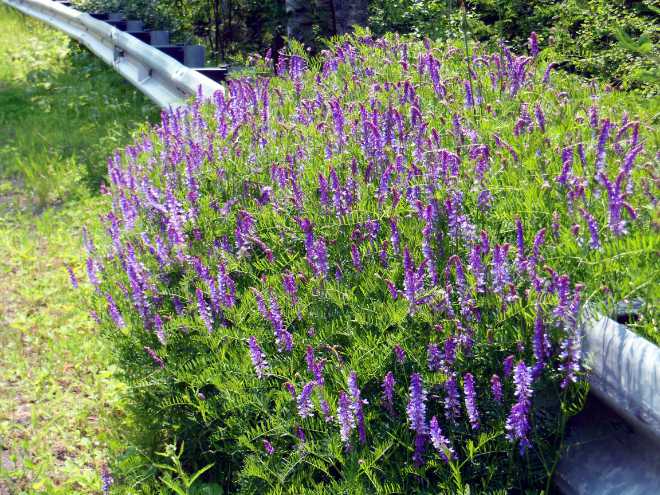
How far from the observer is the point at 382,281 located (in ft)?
9.81

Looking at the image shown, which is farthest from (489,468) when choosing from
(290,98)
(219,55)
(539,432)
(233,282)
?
(219,55)

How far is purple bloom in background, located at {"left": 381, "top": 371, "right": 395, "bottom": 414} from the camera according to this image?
2623 millimetres

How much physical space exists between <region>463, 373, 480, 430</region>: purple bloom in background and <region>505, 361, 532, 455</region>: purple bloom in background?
104 mm

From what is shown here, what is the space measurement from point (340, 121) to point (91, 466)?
2.18m

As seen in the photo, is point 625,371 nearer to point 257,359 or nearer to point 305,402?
point 305,402

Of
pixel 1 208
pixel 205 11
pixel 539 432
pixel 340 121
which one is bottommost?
pixel 1 208

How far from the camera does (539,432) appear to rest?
103 inches

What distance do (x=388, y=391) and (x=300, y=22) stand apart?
20.4 feet

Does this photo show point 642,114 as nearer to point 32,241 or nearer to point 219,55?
point 32,241

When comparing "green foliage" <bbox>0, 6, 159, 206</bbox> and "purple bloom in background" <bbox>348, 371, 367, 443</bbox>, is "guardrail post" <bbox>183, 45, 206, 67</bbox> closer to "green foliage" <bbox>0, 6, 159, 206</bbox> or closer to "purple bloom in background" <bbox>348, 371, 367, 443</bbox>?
"green foliage" <bbox>0, 6, 159, 206</bbox>

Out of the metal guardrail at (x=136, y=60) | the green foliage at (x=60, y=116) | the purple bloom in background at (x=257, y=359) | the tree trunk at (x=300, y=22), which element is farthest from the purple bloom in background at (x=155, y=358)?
the tree trunk at (x=300, y=22)

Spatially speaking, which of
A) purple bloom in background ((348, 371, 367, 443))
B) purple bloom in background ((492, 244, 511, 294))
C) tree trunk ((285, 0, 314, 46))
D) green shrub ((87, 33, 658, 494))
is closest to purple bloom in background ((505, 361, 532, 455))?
green shrub ((87, 33, 658, 494))

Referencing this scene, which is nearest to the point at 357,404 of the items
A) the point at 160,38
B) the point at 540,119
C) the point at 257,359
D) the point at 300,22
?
the point at 257,359

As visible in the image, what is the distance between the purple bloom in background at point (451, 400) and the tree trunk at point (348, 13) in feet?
20.4
